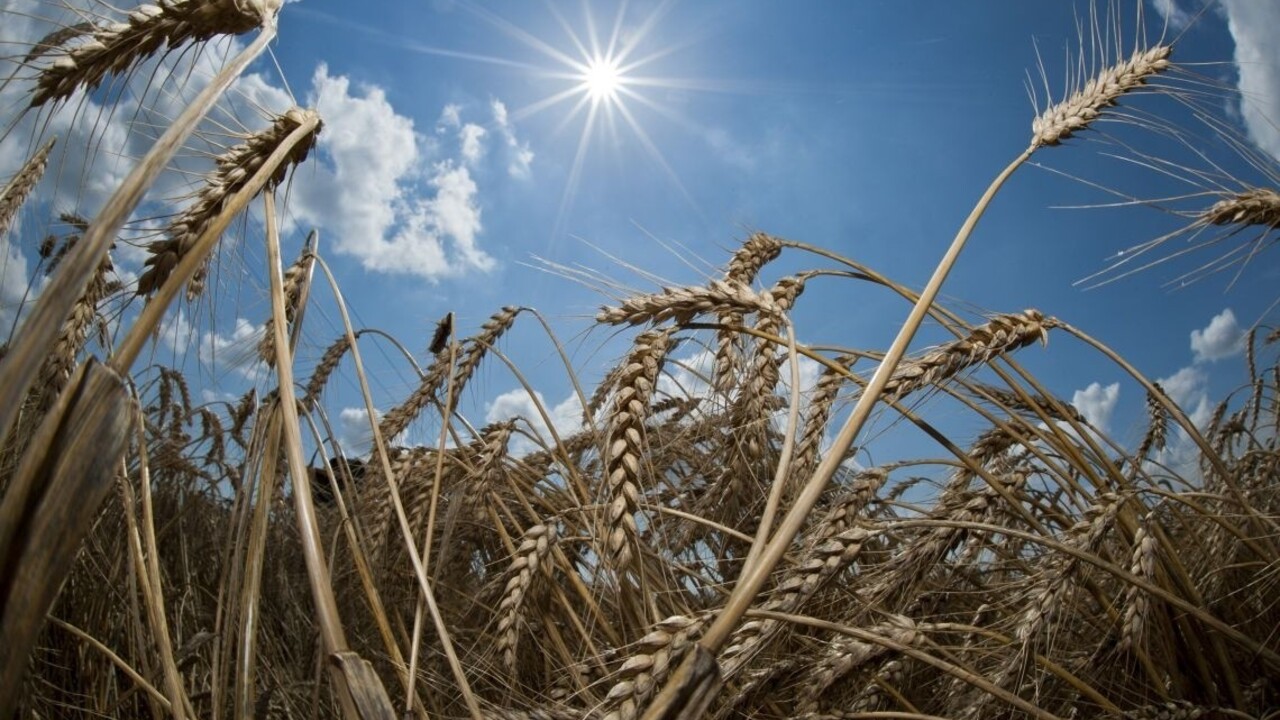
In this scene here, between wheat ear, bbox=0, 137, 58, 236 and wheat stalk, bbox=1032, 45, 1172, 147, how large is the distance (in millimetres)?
2537

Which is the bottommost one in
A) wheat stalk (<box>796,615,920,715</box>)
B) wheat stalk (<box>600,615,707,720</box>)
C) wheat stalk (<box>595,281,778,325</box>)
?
wheat stalk (<box>600,615,707,720</box>)

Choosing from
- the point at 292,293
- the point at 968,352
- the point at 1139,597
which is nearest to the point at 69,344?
the point at 292,293

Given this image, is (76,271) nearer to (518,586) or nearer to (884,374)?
Result: (884,374)

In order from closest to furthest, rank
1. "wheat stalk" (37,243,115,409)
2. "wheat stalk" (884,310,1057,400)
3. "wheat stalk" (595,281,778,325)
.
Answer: "wheat stalk" (595,281,778,325)
"wheat stalk" (884,310,1057,400)
"wheat stalk" (37,243,115,409)

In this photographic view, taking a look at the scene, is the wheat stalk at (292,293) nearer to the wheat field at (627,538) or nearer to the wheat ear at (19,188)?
the wheat field at (627,538)

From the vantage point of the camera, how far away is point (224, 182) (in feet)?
4.59

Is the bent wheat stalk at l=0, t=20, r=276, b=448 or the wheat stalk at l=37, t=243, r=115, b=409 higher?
the wheat stalk at l=37, t=243, r=115, b=409

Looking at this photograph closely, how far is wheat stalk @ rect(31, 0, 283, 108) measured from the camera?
1.34m

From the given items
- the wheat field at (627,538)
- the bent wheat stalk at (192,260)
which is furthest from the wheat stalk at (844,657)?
the bent wheat stalk at (192,260)

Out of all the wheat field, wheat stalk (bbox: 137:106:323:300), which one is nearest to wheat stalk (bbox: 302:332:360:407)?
the wheat field

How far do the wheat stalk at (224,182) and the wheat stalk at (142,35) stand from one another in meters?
0.17

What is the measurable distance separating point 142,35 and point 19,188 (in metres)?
1.67

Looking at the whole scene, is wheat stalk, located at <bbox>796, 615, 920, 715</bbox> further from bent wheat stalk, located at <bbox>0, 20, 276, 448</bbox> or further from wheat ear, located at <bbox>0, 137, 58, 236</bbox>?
wheat ear, located at <bbox>0, 137, 58, 236</bbox>

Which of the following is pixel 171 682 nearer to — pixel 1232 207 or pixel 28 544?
pixel 28 544
